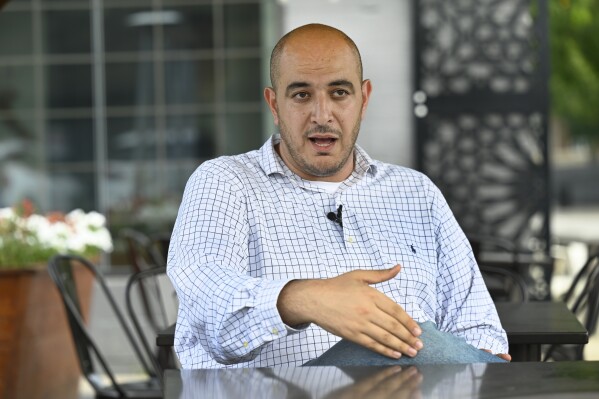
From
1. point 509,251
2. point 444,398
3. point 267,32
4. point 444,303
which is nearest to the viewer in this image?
point 444,398

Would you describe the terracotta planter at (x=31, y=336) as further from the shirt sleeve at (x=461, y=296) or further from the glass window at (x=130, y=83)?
the shirt sleeve at (x=461, y=296)

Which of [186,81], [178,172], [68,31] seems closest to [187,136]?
[178,172]

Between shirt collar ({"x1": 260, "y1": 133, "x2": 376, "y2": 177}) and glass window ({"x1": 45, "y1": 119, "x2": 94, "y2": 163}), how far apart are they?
17.1ft

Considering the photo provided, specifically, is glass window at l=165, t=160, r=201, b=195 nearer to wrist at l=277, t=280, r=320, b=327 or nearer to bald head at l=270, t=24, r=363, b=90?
bald head at l=270, t=24, r=363, b=90

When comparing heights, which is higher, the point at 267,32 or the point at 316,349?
the point at 267,32

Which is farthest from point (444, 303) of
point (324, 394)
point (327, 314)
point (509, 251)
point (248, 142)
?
point (248, 142)

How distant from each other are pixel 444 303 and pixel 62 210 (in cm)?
547

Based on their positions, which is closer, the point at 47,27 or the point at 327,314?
the point at 327,314

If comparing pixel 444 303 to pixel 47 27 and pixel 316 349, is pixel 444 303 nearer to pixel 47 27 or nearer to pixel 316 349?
pixel 316 349

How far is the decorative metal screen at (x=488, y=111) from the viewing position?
7.96 metres

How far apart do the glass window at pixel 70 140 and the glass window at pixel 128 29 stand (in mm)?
557

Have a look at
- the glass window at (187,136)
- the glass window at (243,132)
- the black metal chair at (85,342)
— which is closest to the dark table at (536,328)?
the black metal chair at (85,342)

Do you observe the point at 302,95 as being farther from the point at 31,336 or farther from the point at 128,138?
the point at 128,138

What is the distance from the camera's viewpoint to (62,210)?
317 inches
